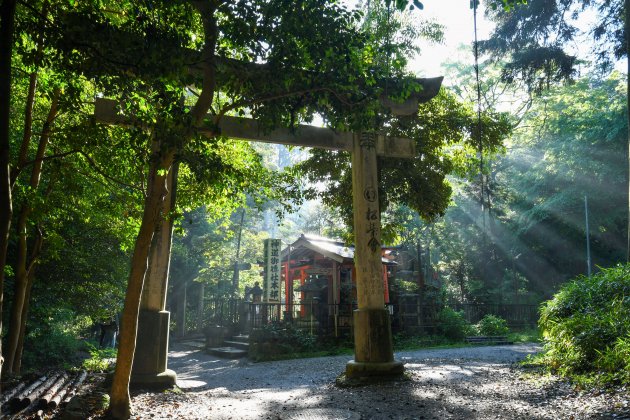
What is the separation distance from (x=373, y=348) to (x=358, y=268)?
1359 mm

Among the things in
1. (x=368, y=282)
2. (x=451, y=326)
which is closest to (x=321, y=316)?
(x=451, y=326)

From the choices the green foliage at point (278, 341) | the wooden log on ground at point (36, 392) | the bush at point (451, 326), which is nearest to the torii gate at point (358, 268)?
the wooden log on ground at point (36, 392)

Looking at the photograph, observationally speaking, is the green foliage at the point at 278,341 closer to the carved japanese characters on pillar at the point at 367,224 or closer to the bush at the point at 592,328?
the carved japanese characters on pillar at the point at 367,224

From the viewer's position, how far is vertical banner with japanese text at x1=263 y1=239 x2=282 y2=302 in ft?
55.3

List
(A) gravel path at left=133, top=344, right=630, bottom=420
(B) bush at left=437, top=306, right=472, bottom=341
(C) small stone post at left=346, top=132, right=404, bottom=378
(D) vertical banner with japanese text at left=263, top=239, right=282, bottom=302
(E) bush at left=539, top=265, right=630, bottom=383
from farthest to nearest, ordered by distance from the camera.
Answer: (B) bush at left=437, top=306, right=472, bottom=341, (D) vertical banner with japanese text at left=263, top=239, right=282, bottom=302, (C) small stone post at left=346, top=132, right=404, bottom=378, (E) bush at left=539, top=265, right=630, bottom=383, (A) gravel path at left=133, top=344, right=630, bottom=420

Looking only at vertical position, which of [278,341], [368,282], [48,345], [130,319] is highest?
[368,282]

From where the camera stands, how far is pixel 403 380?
749 centimetres

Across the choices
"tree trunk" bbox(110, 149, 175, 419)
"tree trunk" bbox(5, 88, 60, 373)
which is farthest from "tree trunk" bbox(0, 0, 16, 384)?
"tree trunk" bbox(5, 88, 60, 373)

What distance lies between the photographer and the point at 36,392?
19.8 ft

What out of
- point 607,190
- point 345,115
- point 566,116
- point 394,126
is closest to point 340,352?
point 394,126

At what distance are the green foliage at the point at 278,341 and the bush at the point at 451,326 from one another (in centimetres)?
644

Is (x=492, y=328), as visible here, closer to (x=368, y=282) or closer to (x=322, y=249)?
(x=322, y=249)

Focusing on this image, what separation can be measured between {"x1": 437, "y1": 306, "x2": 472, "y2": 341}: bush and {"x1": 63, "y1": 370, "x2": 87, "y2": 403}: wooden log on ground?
14512 mm

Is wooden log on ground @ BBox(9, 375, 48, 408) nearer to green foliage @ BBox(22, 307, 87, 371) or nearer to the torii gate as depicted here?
the torii gate
